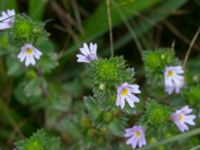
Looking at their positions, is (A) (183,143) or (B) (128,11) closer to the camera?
(A) (183,143)

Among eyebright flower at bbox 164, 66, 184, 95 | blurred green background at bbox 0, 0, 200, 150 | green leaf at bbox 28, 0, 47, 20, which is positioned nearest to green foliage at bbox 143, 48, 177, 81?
eyebright flower at bbox 164, 66, 184, 95

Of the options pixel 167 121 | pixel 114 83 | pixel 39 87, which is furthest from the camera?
pixel 39 87

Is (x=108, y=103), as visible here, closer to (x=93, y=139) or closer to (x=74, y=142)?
(x=93, y=139)

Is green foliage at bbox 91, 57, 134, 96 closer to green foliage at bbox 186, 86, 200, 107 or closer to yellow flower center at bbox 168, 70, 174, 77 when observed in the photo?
yellow flower center at bbox 168, 70, 174, 77

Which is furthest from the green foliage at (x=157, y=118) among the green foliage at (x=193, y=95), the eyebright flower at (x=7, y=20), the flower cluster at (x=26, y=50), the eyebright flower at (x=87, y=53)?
the eyebright flower at (x=7, y=20)

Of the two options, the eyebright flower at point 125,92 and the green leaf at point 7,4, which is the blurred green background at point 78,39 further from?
the eyebright flower at point 125,92

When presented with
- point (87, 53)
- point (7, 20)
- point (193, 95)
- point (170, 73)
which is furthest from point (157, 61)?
point (7, 20)

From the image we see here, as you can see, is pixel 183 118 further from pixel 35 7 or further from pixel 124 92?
pixel 35 7

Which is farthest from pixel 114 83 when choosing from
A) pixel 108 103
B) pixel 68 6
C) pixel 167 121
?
pixel 68 6
